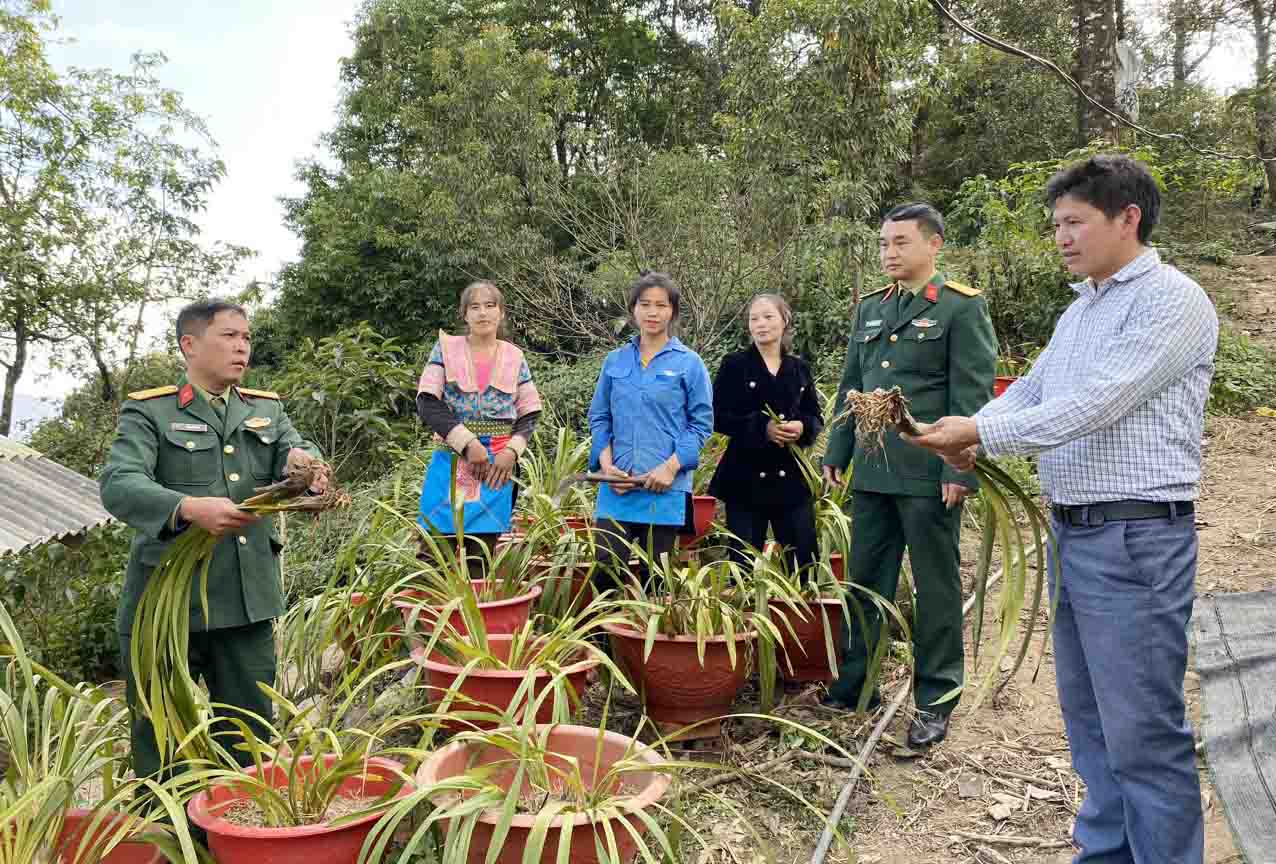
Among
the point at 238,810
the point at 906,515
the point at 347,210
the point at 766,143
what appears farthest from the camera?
the point at 347,210

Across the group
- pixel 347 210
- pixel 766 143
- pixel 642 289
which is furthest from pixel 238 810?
pixel 347 210

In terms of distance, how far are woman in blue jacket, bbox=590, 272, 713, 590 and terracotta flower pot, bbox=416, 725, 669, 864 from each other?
113 centimetres

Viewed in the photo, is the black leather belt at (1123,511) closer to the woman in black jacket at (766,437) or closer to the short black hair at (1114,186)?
the short black hair at (1114,186)

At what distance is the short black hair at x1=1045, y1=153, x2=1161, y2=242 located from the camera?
5.93 feet

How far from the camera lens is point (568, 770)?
1956 millimetres

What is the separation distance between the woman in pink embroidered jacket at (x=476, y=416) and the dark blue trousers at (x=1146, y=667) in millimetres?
1977

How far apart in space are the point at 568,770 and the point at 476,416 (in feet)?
5.22

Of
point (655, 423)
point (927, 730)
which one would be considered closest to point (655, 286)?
point (655, 423)

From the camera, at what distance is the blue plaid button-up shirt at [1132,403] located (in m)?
1.75

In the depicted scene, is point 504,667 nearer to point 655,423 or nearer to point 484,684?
point 484,684

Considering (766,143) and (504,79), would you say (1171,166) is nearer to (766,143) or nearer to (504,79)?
(766,143)

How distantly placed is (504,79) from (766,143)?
3.74 metres

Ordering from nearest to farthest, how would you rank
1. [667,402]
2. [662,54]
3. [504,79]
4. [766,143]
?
[667,402] → [766,143] → [504,79] → [662,54]

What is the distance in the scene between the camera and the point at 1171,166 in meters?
8.02
